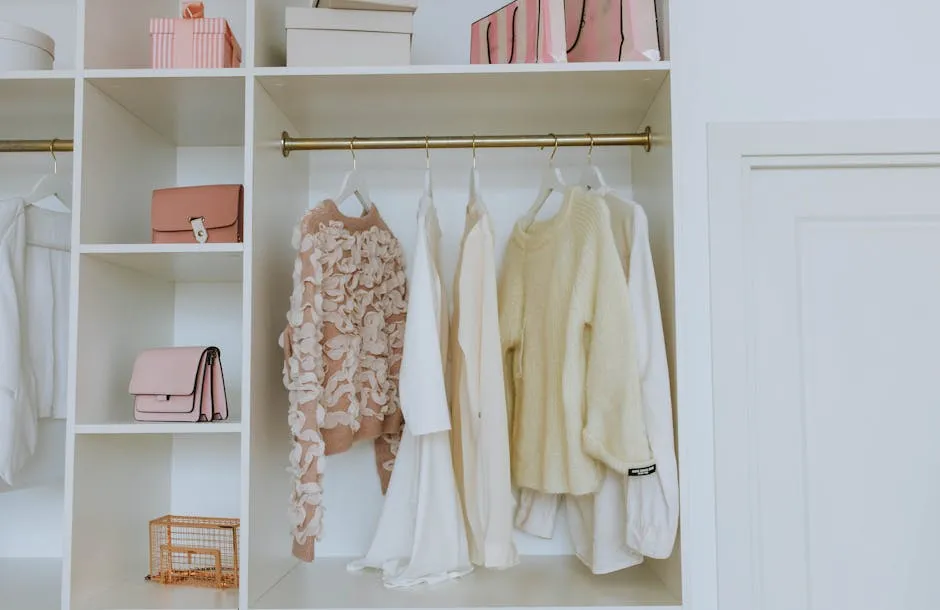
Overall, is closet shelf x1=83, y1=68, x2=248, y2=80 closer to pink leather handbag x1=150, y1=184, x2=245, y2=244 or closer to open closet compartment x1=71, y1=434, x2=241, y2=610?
pink leather handbag x1=150, y1=184, x2=245, y2=244

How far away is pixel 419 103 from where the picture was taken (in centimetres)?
178

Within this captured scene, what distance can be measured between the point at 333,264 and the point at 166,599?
787 mm

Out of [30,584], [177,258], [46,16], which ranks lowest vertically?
[30,584]

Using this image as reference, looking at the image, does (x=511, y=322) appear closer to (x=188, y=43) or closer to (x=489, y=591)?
(x=489, y=591)

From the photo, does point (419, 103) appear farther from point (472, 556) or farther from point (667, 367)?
point (472, 556)

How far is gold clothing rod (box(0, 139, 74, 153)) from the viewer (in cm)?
177

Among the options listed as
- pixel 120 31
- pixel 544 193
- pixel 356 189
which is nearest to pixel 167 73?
pixel 120 31

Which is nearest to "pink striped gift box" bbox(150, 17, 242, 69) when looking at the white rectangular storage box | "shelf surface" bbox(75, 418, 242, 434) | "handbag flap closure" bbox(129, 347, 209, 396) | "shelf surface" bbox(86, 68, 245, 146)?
"shelf surface" bbox(86, 68, 245, 146)

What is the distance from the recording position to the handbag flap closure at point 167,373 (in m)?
1.61

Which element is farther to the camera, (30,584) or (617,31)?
(30,584)

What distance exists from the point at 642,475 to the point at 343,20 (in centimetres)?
113

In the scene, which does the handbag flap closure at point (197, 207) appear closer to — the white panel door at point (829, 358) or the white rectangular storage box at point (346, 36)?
the white rectangular storage box at point (346, 36)

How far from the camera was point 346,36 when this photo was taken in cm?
166

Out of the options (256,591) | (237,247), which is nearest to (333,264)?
(237,247)
